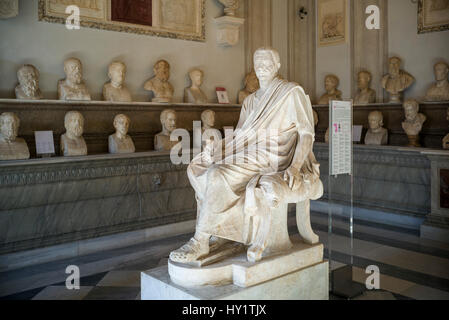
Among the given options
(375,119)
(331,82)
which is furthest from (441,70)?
(331,82)

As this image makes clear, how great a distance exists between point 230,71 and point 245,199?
4.52m

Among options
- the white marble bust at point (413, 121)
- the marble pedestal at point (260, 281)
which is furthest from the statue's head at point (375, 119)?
the marble pedestal at point (260, 281)

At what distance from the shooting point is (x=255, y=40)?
23.4ft

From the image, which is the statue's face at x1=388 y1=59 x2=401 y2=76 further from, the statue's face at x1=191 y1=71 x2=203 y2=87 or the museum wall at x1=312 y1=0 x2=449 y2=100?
the statue's face at x1=191 y1=71 x2=203 y2=87

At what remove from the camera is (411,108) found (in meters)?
5.48

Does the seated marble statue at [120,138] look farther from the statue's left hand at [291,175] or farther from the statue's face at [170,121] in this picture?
the statue's left hand at [291,175]

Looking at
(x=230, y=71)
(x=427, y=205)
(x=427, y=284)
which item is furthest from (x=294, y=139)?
(x=230, y=71)

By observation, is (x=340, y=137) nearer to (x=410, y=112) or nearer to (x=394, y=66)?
(x=410, y=112)

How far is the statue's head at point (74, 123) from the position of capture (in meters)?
4.68

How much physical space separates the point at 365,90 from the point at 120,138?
361 cm

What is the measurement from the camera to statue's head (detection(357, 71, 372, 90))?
21.0 ft

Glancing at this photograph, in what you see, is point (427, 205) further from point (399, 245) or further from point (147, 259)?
point (147, 259)

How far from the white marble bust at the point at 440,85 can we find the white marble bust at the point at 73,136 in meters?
4.32

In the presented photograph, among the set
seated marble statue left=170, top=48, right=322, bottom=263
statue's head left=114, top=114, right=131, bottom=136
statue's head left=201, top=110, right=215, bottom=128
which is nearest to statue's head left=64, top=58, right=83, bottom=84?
statue's head left=114, top=114, right=131, bottom=136
